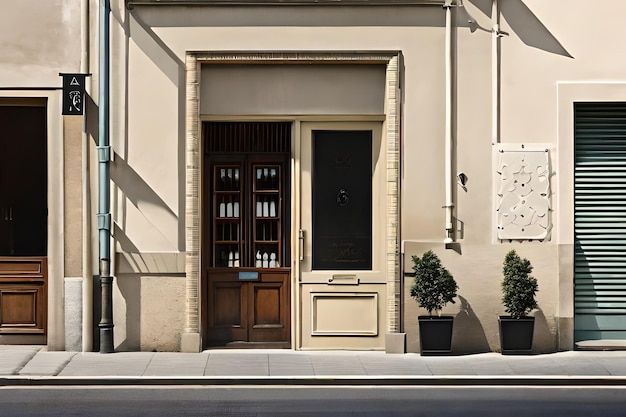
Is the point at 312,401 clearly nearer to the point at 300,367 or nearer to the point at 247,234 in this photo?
the point at 300,367

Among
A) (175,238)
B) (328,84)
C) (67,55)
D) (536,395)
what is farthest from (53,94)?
(536,395)

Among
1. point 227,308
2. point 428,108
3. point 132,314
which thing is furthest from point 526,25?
point 132,314

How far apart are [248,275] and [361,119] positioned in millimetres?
2766

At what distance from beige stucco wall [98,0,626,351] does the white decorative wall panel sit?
131 millimetres

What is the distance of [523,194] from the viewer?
14.0 meters

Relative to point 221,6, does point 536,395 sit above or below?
below

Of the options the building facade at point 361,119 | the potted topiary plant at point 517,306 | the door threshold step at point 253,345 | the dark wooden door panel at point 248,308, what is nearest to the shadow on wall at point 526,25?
the building facade at point 361,119

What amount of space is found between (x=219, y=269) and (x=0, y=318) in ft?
10.6

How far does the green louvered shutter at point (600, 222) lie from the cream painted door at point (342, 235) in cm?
282

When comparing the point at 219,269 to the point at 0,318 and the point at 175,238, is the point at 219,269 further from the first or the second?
the point at 0,318

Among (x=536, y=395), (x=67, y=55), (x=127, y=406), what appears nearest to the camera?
(x=127, y=406)

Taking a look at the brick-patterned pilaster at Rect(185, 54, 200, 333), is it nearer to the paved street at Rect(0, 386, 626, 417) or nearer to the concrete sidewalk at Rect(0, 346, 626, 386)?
the concrete sidewalk at Rect(0, 346, 626, 386)

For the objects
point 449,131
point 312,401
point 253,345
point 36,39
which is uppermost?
point 36,39

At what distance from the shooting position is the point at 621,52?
14.0 metres
